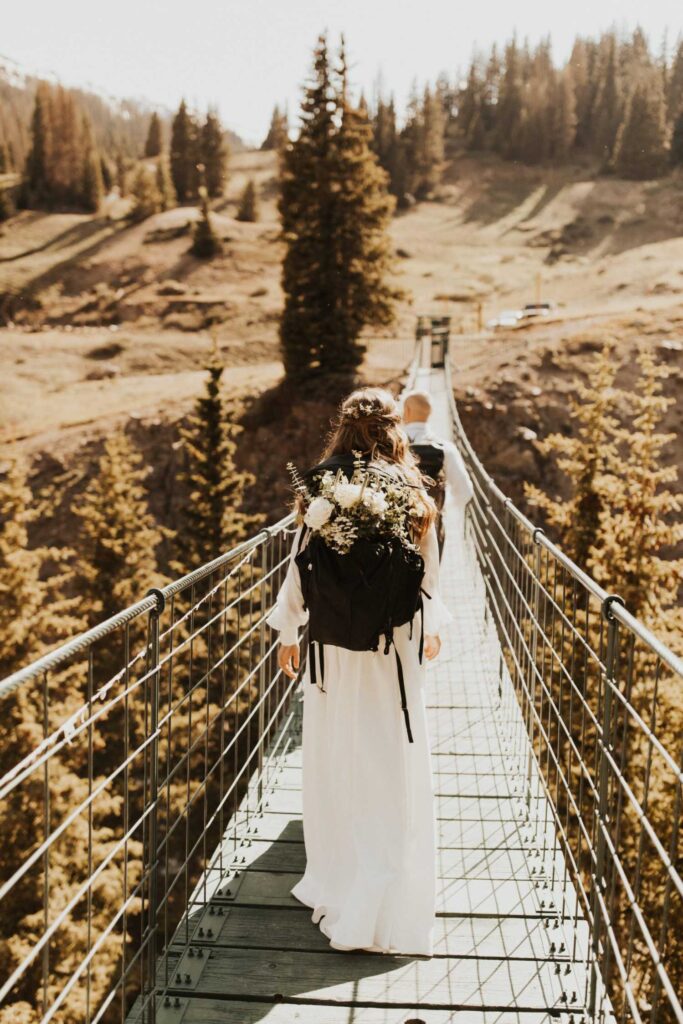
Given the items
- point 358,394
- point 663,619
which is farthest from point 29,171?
point 358,394

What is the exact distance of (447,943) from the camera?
12.4 feet

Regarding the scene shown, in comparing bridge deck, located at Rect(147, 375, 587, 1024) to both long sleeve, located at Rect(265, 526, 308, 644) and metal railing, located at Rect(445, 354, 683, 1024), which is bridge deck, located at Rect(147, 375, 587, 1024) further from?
long sleeve, located at Rect(265, 526, 308, 644)

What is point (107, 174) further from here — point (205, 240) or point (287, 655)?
point (287, 655)

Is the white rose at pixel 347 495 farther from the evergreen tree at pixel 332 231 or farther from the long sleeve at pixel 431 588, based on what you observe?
the evergreen tree at pixel 332 231

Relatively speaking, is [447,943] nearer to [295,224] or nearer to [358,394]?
[358,394]

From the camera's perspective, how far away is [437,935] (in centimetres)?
385

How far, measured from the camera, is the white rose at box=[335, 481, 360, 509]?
11.6ft

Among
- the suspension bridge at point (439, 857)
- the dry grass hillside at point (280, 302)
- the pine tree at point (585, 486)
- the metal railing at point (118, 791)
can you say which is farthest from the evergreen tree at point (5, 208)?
the suspension bridge at point (439, 857)

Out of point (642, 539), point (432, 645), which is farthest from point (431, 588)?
point (642, 539)

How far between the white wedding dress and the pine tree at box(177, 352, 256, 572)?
20615 millimetres

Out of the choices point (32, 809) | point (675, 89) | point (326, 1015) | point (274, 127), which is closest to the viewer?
point (326, 1015)

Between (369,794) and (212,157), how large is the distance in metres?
99.3

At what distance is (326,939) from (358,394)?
88.8 inches

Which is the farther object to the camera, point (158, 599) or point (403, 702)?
point (403, 702)
